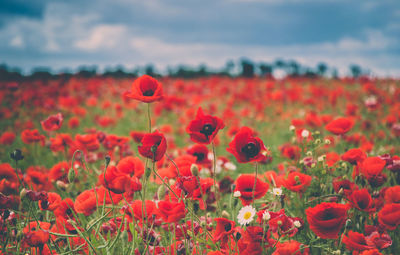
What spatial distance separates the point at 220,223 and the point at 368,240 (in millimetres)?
614

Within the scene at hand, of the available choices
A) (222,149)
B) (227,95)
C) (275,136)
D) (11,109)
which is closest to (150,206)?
(222,149)

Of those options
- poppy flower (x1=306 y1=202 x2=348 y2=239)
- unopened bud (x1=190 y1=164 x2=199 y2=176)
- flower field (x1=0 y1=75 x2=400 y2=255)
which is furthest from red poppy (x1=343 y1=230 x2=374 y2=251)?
unopened bud (x1=190 y1=164 x2=199 y2=176)

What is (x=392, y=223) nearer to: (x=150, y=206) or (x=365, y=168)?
(x=365, y=168)

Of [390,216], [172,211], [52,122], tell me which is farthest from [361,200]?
[52,122]

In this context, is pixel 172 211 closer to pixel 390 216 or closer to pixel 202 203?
pixel 202 203

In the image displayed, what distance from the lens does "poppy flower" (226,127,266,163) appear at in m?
1.13

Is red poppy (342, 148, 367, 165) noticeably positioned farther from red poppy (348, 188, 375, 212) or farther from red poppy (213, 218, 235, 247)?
red poppy (213, 218, 235, 247)

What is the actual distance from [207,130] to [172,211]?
0.35m

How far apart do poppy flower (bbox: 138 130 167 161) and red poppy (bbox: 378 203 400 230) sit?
36.6 inches

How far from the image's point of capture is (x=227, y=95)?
7.11 metres

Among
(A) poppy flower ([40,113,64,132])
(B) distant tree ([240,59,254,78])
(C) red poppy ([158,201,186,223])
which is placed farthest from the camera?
(B) distant tree ([240,59,254,78])

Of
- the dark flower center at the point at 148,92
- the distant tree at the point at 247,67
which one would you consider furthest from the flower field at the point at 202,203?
the distant tree at the point at 247,67

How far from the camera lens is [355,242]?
3.91 feet

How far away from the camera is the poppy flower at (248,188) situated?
1.27 meters
